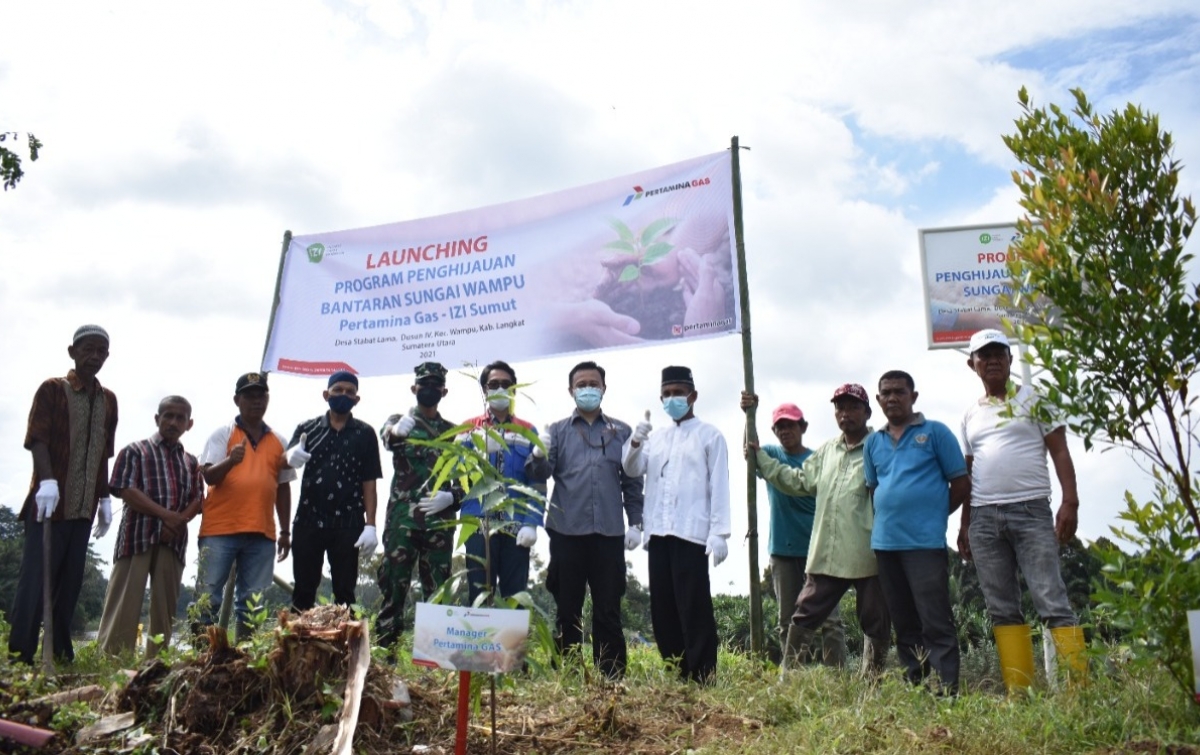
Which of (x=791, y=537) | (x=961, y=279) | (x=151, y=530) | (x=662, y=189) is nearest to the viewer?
(x=151, y=530)

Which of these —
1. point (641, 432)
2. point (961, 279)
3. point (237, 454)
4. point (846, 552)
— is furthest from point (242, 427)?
point (961, 279)

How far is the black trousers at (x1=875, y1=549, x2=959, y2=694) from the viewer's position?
14.8 ft

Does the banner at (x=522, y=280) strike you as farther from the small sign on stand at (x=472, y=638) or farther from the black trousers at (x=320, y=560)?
the small sign on stand at (x=472, y=638)

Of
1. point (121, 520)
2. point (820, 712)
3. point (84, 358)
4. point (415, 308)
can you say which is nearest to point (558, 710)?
point (820, 712)

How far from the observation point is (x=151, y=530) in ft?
18.1

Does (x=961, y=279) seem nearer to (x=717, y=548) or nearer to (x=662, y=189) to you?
(x=662, y=189)

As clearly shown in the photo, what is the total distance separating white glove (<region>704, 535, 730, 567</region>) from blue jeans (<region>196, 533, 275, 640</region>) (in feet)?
8.50

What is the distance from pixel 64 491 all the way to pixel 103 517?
1.18ft

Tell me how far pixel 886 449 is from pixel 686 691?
164 centimetres

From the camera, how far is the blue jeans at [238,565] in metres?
5.53

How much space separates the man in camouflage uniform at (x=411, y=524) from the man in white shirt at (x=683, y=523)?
1.11 m

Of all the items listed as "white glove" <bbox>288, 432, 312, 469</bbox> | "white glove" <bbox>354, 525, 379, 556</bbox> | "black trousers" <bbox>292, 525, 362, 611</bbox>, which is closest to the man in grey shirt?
"white glove" <bbox>354, 525, 379, 556</bbox>

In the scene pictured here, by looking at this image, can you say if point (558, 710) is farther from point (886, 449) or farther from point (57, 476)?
point (57, 476)

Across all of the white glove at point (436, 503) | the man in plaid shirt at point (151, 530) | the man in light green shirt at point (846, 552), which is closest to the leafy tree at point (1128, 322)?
the man in light green shirt at point (846, 552)
